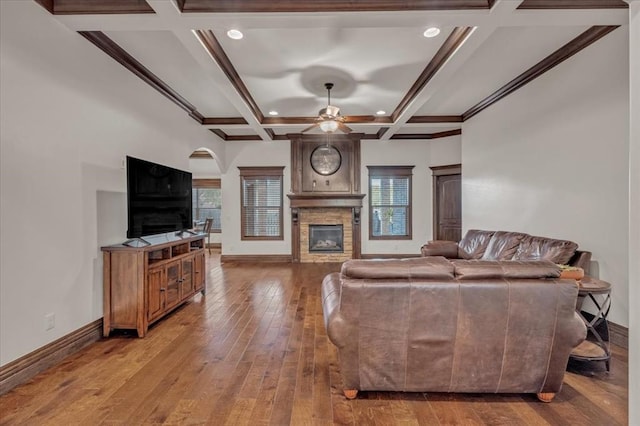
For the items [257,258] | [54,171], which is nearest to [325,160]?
[257,258]

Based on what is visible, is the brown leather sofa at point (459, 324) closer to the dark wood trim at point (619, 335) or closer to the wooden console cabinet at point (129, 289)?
the dark wood trim at point (619, 335)

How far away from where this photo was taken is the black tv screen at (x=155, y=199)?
3.15m

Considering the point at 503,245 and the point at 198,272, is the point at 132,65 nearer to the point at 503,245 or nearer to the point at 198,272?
the point at 198,272

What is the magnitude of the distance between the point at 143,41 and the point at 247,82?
134 cm

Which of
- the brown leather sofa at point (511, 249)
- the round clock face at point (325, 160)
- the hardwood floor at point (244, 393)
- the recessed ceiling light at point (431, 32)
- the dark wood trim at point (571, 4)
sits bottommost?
the hardwood floor at point (244, 393)

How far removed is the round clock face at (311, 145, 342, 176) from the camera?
287 inches

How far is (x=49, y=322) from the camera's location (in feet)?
8.22

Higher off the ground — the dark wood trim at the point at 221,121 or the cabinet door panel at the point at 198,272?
the dark wood trim at the point at 221,121

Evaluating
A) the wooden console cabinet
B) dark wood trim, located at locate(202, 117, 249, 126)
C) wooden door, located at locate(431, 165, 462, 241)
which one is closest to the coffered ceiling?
dark wood trim, located at locate(202, 117, 249, 126)

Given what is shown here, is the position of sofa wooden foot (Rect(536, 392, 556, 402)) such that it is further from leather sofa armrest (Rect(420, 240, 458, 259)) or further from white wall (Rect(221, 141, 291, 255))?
white wall (Rect(221, 141, 291, 255))

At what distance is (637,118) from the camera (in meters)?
1.40

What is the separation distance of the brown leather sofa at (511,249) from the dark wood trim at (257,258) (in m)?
3.52

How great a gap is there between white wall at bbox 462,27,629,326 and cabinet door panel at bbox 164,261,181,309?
14.9ft

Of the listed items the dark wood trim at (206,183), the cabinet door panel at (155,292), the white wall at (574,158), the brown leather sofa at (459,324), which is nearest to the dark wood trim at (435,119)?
Result: the white wall at (574,158)
